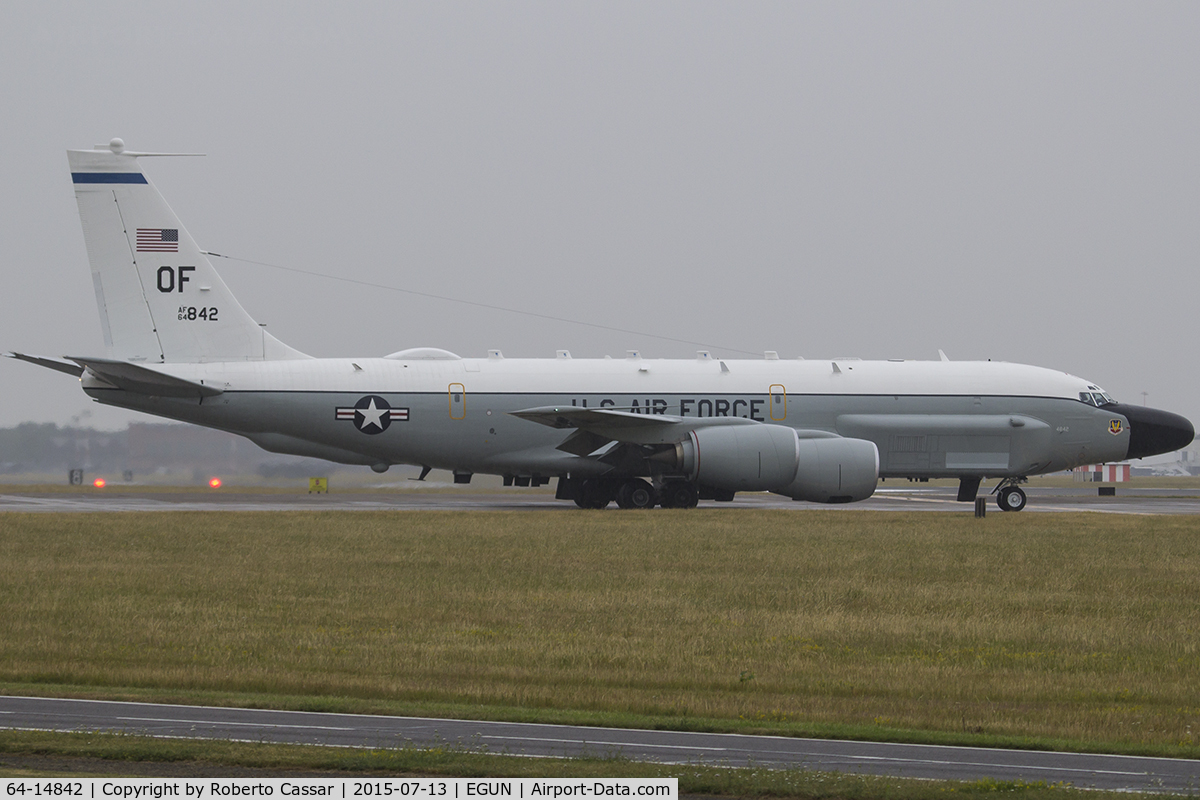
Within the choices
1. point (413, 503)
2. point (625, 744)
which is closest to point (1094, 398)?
point (413, 503)

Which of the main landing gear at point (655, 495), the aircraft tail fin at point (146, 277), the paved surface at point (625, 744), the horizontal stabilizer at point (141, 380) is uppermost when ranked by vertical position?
the aircraft tail fin at point (146, 277)

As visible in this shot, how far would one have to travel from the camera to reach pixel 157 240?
3247cm

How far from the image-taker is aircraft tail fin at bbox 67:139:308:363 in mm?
32000

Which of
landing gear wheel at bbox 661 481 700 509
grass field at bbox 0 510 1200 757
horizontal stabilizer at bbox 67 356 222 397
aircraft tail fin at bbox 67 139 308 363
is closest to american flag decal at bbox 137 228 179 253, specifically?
aircraft tail fin at bbox 67 139 308 363

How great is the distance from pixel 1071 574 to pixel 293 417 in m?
20.4

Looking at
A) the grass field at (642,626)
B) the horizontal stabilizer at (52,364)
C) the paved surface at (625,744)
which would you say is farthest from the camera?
the horizontal stabilizer at (52,364)

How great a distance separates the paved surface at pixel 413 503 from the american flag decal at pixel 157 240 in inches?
266

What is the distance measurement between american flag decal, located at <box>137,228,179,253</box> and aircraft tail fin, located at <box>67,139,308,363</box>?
26mm

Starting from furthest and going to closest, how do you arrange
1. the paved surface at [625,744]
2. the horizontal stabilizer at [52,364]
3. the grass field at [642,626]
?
the horizontal stabilizer at [52,364]
the grass field at [642,626]
the paved surface at [625,744]

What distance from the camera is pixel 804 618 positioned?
1515 cm

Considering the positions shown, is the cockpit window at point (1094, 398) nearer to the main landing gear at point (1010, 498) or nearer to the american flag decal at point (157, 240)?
the main landing gear at point (1010, 498)

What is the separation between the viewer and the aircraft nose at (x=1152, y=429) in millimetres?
37031

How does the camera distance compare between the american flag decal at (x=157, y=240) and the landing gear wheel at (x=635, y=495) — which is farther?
the landing gear wheel at (x=635, y=495)

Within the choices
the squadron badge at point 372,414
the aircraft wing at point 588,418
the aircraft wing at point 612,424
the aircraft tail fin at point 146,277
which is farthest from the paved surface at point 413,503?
the aircraft tail fin at point 146,277
